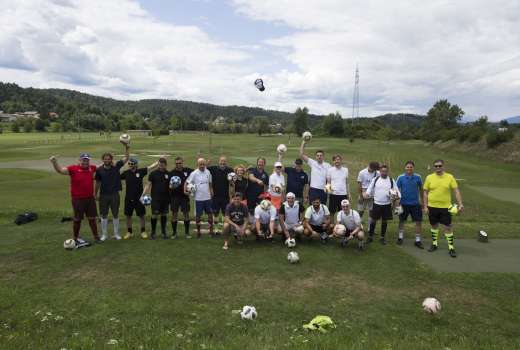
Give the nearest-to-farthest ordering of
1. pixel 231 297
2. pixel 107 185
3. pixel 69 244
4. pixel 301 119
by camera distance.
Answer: pixel 231 297, pixel 69 244, pixel 107 185, pixel 301 119

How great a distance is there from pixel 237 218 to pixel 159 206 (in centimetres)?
220

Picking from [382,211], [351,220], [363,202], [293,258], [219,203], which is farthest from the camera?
[363,202]

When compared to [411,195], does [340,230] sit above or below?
below

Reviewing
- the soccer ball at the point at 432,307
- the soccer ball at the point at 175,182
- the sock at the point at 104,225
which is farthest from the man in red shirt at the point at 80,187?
the soccer ball at the point at 432,307

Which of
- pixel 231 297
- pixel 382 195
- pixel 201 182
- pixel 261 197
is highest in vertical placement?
pixel 201 182

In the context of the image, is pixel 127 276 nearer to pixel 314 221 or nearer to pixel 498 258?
pixel 314 221

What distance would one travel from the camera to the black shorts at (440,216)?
9.23 m

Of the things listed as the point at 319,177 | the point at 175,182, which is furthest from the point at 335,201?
the point at 175,182

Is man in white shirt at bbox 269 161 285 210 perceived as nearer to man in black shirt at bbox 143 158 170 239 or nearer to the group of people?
the group of people

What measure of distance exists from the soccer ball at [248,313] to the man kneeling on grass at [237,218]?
3700 millimetres

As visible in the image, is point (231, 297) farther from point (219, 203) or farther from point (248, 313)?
point (219, 203)

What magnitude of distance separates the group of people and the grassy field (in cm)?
55

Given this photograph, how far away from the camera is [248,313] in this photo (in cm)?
559

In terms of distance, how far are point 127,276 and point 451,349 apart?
5830 millimetres
